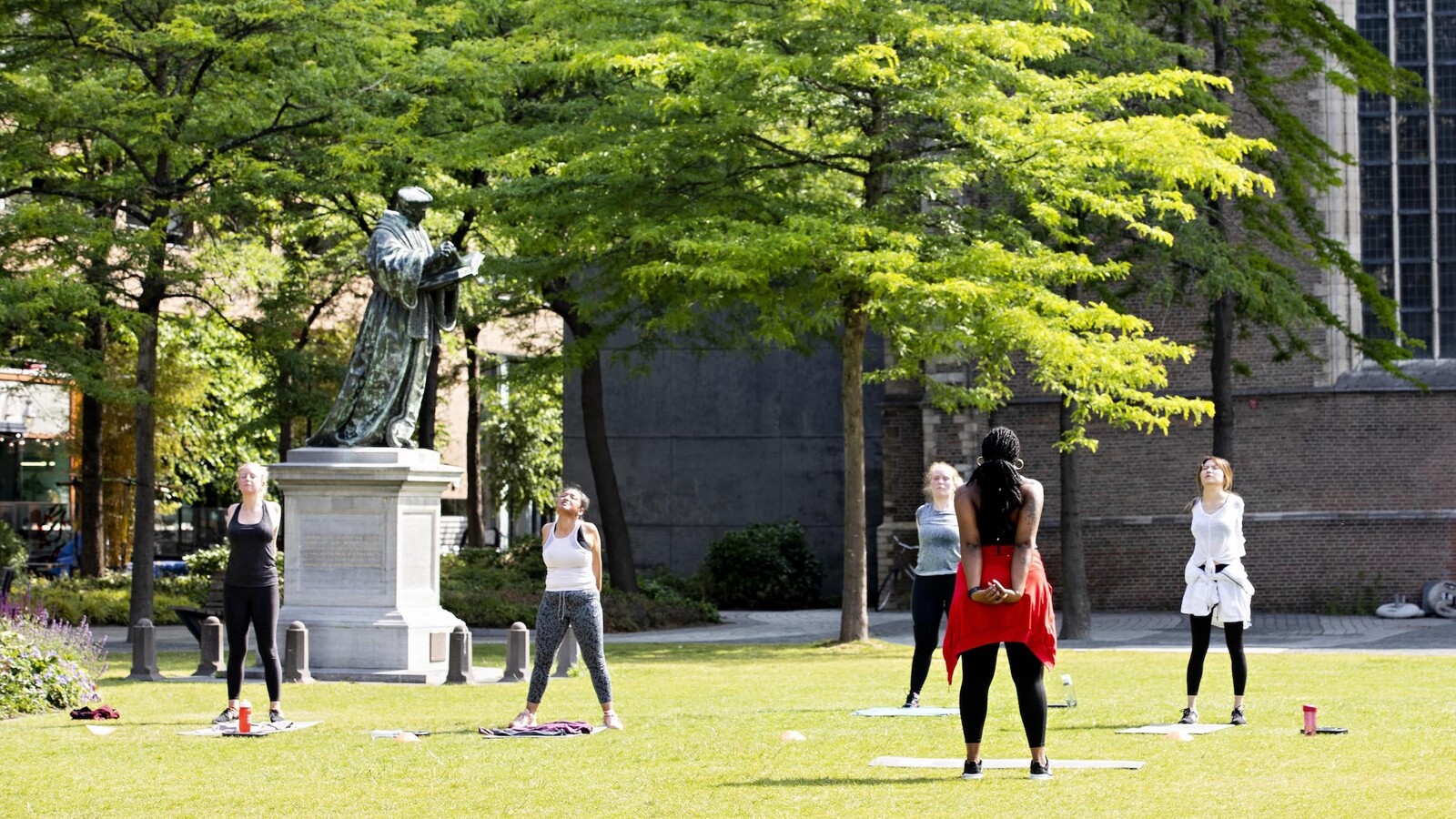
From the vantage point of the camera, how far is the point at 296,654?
15.8 meters

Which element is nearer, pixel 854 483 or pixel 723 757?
pixel 723 757

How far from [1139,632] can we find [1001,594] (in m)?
17.9

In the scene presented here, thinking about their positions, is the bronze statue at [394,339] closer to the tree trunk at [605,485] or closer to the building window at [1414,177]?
the tree trunk at [605,485]

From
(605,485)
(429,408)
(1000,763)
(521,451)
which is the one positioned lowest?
(1000,763)

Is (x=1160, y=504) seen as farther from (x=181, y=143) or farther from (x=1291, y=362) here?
(x=181, y=143)

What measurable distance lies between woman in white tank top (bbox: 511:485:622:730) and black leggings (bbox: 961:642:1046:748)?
319 centimetres

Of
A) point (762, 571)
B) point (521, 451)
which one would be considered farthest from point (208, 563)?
point (521, 451)

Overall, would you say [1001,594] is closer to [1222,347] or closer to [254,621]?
[254,621]

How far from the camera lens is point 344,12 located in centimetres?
2214

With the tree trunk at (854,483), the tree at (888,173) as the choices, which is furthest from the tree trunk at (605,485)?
the tree trunk at (854,483)

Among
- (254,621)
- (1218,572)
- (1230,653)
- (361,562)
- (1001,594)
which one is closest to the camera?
(1001,594)

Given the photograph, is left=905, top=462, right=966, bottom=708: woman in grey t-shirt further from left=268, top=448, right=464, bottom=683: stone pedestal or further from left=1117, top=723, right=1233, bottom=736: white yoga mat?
left=268, top=448, right=464, bottom=683: stone pedestal

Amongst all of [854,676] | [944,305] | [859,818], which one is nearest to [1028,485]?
[859,818]

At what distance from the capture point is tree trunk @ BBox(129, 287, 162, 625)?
21969 mm
